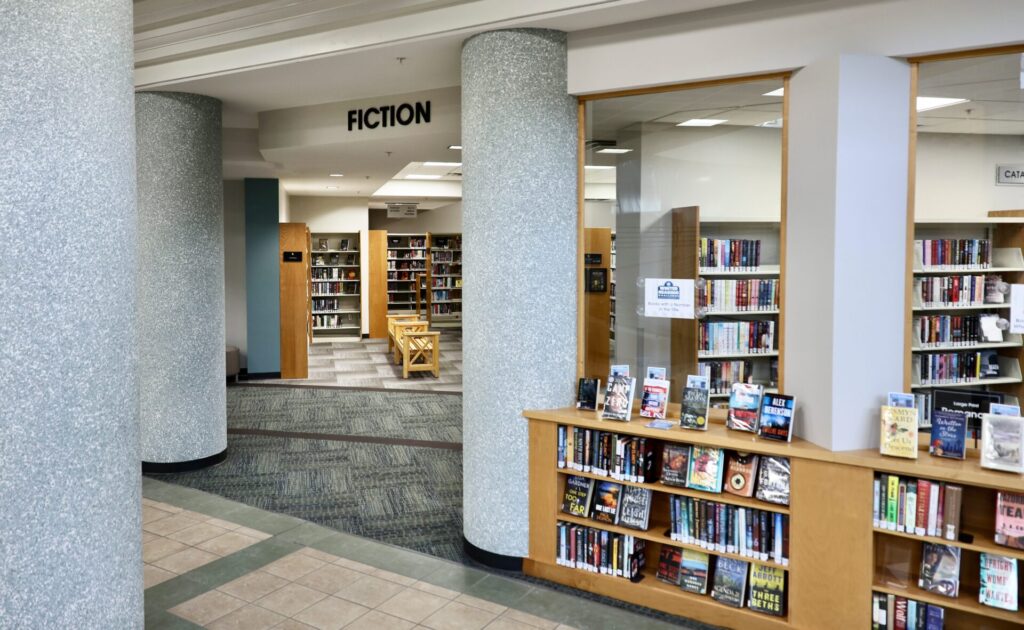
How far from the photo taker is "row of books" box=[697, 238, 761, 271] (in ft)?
13.0

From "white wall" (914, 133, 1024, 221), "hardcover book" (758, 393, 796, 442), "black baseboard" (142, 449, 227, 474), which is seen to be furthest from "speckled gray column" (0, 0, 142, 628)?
"black baseboard" (142, 449, 227, 474)

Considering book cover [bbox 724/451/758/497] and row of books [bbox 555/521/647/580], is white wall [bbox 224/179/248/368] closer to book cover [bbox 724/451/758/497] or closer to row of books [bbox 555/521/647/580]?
row of books [bbox 555/521/647/580]

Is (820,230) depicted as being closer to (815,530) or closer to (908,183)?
(908,183)

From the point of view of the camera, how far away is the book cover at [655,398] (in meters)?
4.04

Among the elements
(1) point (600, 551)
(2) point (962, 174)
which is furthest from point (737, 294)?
(1) point (600, 551)

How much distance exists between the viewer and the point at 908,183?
348 cm

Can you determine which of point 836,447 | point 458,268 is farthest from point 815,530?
point 458,268

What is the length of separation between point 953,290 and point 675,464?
1.62 metres

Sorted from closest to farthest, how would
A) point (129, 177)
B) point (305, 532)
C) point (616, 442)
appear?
point (129, 177) → point (616, 442) → point (305, 532)

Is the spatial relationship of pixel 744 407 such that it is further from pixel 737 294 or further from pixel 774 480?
pixel 737 294

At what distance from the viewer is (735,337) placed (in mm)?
4035

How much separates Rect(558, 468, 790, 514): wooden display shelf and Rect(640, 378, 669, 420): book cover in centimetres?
38

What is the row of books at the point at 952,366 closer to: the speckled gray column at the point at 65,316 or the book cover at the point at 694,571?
the book cover at the point at 694,571

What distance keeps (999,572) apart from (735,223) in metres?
2.02
